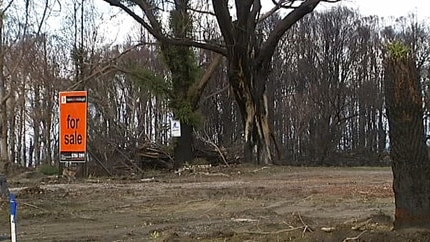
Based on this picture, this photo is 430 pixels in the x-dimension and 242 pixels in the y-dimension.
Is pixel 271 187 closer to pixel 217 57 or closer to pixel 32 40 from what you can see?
pixel 217 57

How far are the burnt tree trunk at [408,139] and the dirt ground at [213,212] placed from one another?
0.32 meters

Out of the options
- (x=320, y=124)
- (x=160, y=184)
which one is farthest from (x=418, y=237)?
(x=320, y=124)

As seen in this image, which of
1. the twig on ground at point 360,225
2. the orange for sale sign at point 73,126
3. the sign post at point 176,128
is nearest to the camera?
the twig on ground at point 360,225

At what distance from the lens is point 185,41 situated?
89.5ft

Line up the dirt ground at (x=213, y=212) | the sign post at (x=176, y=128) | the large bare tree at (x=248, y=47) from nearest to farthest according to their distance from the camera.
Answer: the dirt ground at (x=213, y=212)
the large bare tree at (x=248, y=47)
the sign post at (x=176, y=128)

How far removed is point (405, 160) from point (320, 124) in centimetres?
4879

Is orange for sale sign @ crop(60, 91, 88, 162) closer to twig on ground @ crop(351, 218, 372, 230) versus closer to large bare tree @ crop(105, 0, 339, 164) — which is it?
large bare tree @ crop(105, 0, 339, 164)

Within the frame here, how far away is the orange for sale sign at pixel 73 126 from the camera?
62.8ft

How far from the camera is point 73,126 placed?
19.2m

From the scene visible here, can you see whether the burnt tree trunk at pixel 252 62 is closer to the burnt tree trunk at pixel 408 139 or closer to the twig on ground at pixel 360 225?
the twig on ground at pixel 360 225

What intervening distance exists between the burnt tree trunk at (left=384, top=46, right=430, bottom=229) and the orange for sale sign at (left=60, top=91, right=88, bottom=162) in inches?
478

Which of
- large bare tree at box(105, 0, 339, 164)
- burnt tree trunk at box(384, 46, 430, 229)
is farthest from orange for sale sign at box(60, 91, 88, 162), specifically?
burnt tree trunk at box(384, 46, 430, 229)

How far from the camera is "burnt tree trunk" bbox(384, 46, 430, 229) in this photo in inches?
303

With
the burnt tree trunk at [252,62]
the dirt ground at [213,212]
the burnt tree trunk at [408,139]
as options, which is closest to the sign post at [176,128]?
the burnt tree trunk at [252,62]
